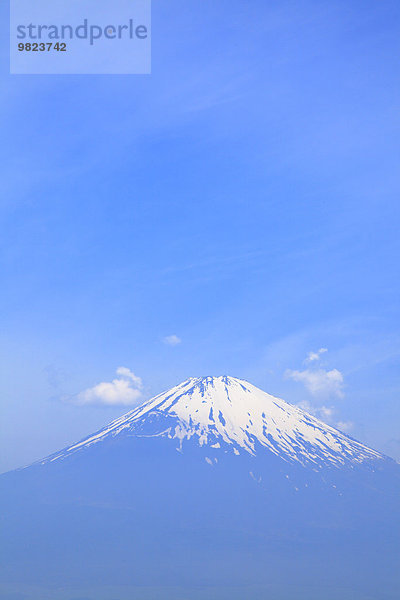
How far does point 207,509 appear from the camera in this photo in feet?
170

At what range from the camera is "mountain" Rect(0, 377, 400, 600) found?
40750 mm

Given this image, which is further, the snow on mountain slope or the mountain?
the snow on mountain slope

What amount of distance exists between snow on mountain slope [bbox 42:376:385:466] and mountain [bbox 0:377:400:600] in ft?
0.43

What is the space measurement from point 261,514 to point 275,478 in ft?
13.0

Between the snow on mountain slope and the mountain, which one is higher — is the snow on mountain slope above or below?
above

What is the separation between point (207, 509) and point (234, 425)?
27.1 ft

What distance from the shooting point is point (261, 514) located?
51.3 m

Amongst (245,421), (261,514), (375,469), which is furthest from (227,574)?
(375,469)

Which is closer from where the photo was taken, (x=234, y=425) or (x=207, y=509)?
(x=207, y=509)

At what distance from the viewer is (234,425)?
2250 inches

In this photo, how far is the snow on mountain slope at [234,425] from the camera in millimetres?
56562

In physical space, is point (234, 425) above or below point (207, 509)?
above

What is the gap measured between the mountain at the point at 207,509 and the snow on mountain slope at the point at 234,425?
0.43ft

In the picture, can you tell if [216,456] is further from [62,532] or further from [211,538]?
[62,532]
